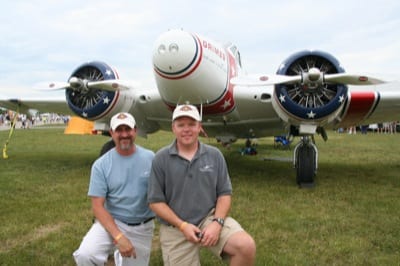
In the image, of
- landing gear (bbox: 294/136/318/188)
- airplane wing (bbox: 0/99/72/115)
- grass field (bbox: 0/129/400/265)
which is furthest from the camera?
airplane wing (bbox: 0/99/72/115)

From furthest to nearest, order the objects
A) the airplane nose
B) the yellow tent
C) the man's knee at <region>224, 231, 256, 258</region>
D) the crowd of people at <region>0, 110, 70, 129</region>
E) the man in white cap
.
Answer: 1. the crowd of people at <region>0, 110, 70, 129</region>
2. the yellow tent
3. the airplane nose
4. the man in white cap
5. the man's knee at <region>224, 231, 256, 258</region>

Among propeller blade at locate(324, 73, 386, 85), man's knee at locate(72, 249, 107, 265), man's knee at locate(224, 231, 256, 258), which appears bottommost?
man's knee at locate(72, 249, 107, 265)

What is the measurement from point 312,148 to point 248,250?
17.9 ft

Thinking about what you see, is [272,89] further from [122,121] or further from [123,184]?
[123,184]

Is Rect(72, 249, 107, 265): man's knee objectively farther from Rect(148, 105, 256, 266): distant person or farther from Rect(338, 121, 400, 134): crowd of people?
Rect(338, 121, 400, 134): crowd of people

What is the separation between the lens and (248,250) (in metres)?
2.73

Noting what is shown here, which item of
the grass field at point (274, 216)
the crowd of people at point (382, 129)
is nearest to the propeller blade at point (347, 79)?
the grass field at point (274, 216)

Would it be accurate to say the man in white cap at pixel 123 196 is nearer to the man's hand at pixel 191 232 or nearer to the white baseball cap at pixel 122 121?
the white baseball cap at pixel 122 121

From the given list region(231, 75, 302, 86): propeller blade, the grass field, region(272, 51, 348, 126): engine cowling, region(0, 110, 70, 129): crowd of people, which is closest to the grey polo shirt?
the grass field

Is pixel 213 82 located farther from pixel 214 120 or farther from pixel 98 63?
pixel 98 63

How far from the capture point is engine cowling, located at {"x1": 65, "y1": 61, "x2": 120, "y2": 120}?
8.73m

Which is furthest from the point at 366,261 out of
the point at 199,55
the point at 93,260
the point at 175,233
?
the point at 199,55

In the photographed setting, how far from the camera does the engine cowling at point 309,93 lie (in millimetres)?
7035

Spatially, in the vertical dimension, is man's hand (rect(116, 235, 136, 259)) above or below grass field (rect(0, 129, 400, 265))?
above
